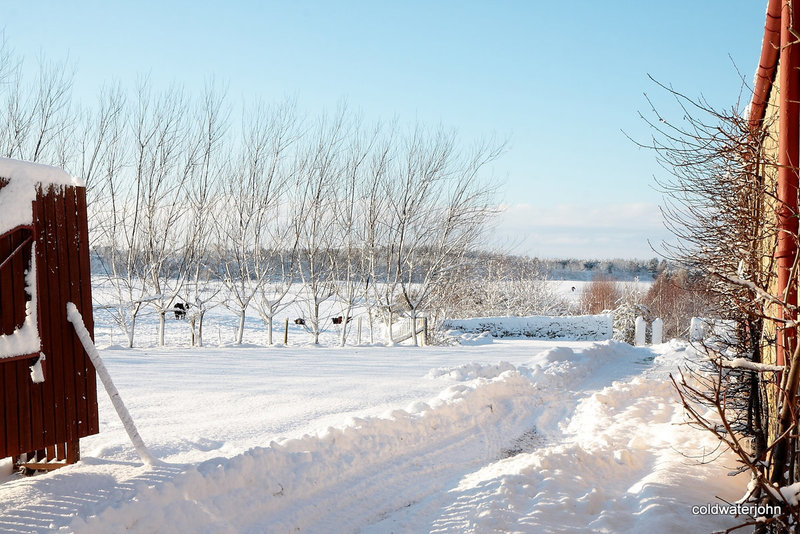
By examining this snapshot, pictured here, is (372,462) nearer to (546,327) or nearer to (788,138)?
(788,138)

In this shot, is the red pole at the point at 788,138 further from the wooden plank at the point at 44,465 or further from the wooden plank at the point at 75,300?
the wooden plank at the point at 44,465

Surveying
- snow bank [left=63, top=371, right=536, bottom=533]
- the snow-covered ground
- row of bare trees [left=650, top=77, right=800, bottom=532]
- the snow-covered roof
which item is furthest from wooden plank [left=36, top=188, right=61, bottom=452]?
row of bare trees [left=650, top=77, right=800, bottom=532]

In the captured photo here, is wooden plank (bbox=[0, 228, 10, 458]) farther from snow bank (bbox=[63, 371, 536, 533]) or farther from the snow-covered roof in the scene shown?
snow bank (bbox=[63, 371, 536, 533])

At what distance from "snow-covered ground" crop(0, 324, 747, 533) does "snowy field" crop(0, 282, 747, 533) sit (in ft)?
0.05

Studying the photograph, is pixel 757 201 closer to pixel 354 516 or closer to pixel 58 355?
pixel 354 516

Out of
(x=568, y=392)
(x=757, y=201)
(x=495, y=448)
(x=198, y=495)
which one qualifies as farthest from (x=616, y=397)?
(x=198, y=495)

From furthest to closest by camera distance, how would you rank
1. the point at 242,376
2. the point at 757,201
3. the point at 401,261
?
the point at 401,261 → the point at 242,376 → the point at 757,201

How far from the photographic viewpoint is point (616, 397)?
A: 9.13 m

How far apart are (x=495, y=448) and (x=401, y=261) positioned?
451 inches

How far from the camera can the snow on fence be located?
906 inches

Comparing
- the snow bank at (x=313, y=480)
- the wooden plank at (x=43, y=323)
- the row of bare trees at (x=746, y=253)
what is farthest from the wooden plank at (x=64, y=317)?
the row of bare trees at (x=746, y=253)

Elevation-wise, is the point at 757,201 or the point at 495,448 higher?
the point at 757,201

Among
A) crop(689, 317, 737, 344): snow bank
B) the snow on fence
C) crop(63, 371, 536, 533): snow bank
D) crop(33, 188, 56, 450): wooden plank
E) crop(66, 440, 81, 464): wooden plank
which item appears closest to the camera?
crop(63, 371, 536, 533): snow bank

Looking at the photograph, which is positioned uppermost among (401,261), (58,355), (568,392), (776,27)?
(776,27)
